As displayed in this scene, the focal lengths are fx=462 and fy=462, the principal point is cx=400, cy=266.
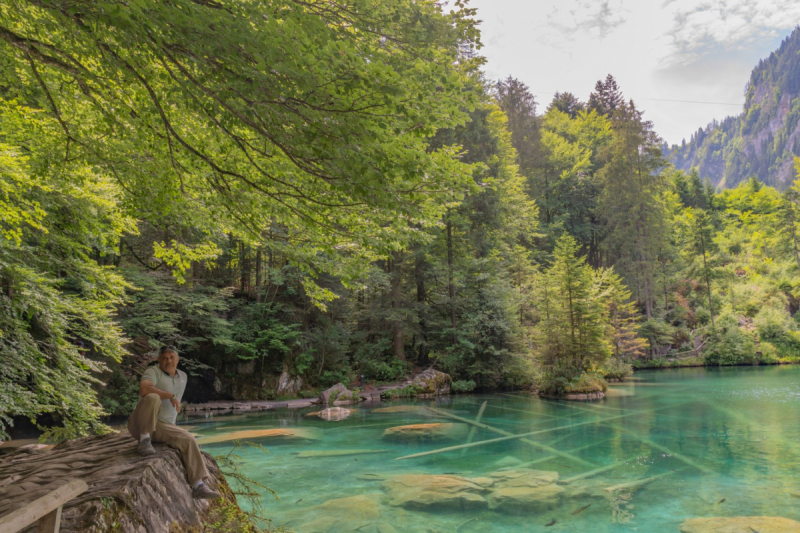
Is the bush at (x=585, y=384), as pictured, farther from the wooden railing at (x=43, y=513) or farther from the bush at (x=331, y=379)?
the wooden railing at (x=43, y=513)

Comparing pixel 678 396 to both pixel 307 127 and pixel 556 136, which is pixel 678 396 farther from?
pixel 556 136

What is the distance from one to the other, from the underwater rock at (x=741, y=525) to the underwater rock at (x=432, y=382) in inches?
578

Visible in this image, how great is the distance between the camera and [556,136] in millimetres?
41406

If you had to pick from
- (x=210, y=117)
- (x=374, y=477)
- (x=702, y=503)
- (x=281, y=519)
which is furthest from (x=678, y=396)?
(x=210, y=117)

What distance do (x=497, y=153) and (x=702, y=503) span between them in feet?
70.7

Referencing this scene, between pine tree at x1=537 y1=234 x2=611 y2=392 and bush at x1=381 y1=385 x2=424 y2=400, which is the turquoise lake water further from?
bush at x1=381 y1=385 x2=424 y2=400

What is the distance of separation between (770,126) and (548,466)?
550 ft

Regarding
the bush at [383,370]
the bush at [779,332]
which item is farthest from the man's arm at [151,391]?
the bush at [779,332]

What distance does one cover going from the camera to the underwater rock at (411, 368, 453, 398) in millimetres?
20094

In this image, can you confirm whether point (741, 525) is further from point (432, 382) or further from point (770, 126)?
point (770, 126)

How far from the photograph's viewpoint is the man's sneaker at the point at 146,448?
150 inches

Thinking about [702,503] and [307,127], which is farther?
[702,503]

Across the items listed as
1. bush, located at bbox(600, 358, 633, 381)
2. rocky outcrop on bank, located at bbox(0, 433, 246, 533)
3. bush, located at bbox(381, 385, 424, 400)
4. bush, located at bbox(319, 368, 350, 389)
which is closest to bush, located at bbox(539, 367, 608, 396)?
bush, located at bbox(600, 358, 633, 381)

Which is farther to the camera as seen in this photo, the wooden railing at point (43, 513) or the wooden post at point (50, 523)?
the wooden post at point (50, 523)
